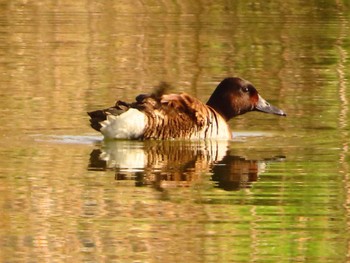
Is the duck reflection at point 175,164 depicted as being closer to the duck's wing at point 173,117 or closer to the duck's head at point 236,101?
the duck's wing at point 173,117

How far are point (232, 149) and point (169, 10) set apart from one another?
12.9m

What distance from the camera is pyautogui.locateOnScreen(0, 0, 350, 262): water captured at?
8258mm

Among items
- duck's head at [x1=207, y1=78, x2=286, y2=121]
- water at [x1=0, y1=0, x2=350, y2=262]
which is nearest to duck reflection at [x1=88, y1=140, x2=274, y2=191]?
water at [x1=0, y1=0, x2=350, y2=262]

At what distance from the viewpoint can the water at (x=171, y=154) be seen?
8.26 meters

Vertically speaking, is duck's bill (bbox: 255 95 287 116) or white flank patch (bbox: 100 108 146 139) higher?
duck's bill (bbox: 255 95 287 116)

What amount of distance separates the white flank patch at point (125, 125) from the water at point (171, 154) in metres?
0.12

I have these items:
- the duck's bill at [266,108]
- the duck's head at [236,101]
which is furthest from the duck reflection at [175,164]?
the duck's bill at [266,108]

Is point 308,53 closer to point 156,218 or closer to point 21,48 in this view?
point 21,48

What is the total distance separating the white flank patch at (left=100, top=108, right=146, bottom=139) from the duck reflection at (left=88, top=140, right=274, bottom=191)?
0.07m

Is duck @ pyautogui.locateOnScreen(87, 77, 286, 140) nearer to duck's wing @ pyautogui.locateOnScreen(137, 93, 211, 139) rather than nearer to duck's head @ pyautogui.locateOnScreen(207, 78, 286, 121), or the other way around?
duck's wing @ pyautogui.locateOnScreen(137, 93, 211, 139)

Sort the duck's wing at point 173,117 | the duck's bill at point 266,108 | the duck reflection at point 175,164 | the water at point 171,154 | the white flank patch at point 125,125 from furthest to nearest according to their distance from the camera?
the duck's bill at point 266,108, the duck's wing at point 173,117, the white flank patch at point 125,125, the duck reflection at point 175,164, the water at point 171,154

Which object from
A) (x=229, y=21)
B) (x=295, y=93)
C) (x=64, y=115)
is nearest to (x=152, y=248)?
(x=64, y=115)

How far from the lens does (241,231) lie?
8516 millimetres

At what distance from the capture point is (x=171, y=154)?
11844 mm
